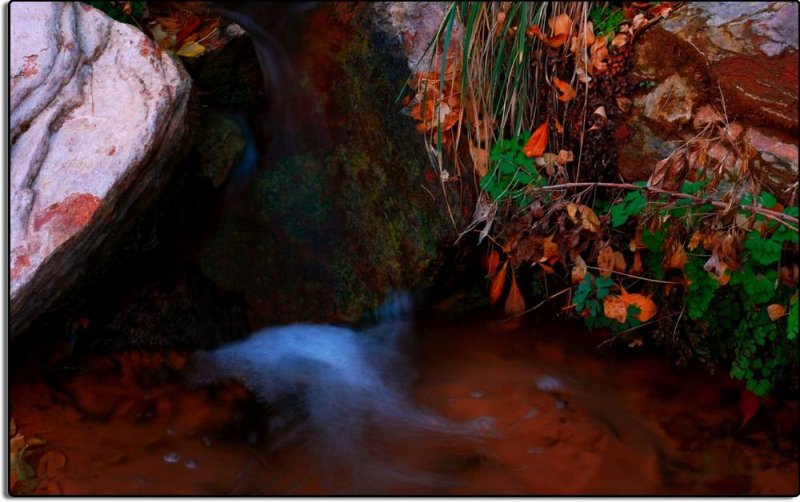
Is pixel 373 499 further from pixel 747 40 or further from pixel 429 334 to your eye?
pixel 747 40

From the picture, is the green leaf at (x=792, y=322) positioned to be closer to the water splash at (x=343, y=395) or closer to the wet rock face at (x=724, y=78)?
the wet rock face at (x=724, y=78)

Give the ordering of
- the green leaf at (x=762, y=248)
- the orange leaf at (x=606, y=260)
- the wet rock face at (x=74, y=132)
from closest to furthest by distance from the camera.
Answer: the green leaf at (x=762, y=248), the wet rock face at (x=74, y=132), the orange leaf at (x=606, y=260)

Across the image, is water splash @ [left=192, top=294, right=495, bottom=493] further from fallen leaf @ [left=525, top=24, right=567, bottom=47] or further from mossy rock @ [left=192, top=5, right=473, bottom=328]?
fallen leaf @ [left=525, top=24, right=567, bottom=47]

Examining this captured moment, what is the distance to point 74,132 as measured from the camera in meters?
2.41

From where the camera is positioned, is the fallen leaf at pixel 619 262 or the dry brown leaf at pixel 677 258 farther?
the fallen leaf at pixel 619 262

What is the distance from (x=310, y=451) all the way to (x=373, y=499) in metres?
0.33

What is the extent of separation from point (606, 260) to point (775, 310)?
0.53 metres

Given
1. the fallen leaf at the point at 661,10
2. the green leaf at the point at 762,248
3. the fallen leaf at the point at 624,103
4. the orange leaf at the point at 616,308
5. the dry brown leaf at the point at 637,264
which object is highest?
the fallen leaf at the point at 661,10

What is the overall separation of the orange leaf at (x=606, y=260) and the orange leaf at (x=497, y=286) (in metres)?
0.41

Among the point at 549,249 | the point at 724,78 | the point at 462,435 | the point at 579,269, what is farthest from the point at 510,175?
the point at 462,435

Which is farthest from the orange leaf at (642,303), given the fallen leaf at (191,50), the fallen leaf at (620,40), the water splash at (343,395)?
the fallen leaf at (191,50)

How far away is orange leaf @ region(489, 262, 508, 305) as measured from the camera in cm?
276

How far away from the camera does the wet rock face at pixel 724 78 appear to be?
7.29 feet

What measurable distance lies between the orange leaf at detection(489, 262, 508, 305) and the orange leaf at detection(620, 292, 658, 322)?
0.49 m
